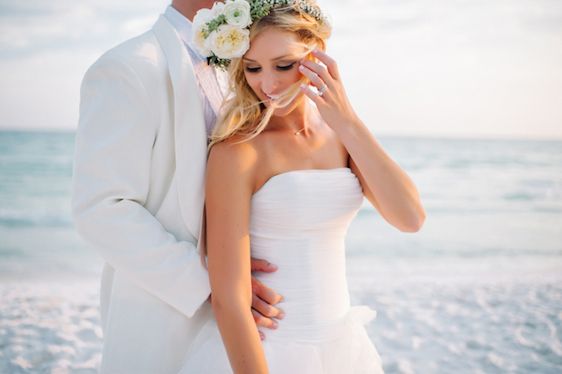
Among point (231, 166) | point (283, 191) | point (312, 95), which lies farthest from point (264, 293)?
point (312, 95)

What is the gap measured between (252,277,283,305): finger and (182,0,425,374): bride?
66mm

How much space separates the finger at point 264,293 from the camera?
2.77 m

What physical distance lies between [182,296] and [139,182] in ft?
1.54

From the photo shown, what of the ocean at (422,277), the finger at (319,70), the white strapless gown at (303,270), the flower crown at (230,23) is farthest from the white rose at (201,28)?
the ocean at (422,277)

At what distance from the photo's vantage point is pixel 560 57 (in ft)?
96.8

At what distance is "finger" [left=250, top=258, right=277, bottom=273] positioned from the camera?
280 cm

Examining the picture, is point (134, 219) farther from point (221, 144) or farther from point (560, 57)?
point (560, 57)

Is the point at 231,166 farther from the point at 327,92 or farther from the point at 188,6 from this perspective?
the point at 188,6

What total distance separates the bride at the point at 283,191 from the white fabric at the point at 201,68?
0.10 m

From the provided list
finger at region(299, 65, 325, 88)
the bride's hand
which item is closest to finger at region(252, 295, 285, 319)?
the bride's hand

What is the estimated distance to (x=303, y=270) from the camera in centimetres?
283

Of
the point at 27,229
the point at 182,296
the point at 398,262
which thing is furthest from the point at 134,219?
the point at 27,229

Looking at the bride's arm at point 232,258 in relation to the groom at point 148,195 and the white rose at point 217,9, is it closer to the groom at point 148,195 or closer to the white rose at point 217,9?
the groom at point 148,195

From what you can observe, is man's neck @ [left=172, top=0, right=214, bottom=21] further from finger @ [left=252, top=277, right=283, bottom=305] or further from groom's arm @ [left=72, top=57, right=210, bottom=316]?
finger @ [left=252, top=277, right=283, bottom=305]
